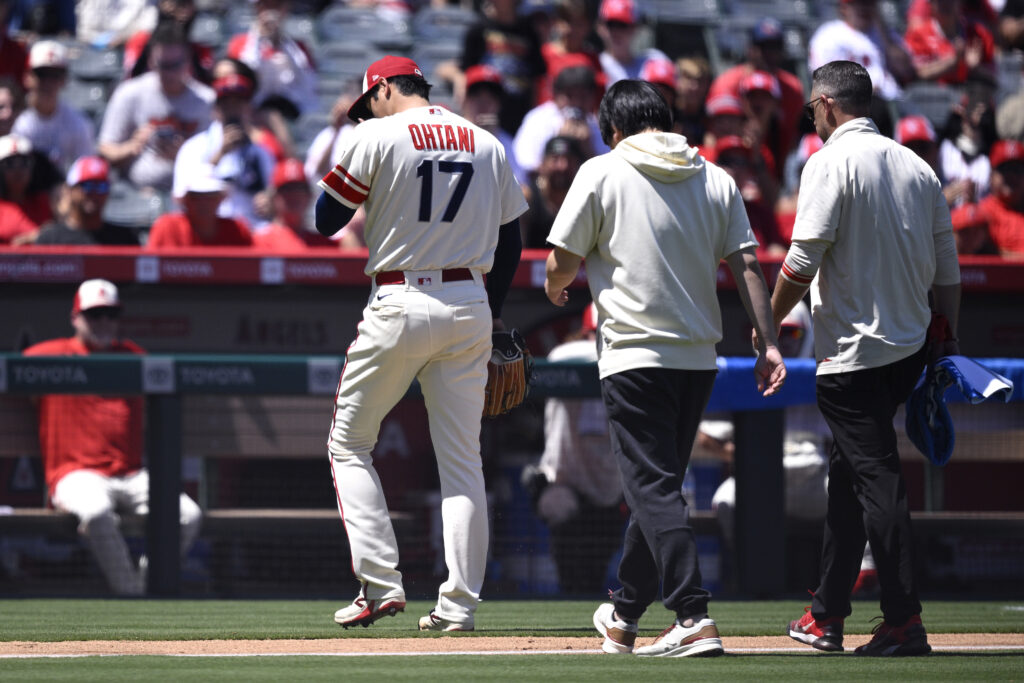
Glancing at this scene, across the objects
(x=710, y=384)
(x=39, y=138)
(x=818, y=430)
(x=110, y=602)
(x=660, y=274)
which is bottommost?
(x=110, y=602)

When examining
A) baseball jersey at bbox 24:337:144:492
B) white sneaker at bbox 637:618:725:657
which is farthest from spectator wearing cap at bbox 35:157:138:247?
white sneaker at bbox 637:618:725:657

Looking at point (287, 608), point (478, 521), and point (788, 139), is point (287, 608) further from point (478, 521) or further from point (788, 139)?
point (788, 139)

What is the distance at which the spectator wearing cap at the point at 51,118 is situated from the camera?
10297 millimetres

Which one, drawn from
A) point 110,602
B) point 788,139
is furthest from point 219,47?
point 110,602

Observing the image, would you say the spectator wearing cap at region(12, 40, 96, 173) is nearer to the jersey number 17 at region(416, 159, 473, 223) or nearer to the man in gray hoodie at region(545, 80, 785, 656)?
the jersey number 17 at region(416, 159, 473, 223)

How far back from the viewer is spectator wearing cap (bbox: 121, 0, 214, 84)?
36.3 ft

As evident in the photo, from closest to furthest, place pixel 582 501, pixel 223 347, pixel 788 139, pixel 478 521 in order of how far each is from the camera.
Result: pixel 478 521
pixel 582 501
pixel 223 347
pixel 788 139

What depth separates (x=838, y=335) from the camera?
4.80 m

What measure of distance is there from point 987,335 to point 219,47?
7.38 m

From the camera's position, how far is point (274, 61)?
11.8m

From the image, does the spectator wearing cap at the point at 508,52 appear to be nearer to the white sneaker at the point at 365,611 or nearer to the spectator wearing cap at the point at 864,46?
the spectator wearing cap at the point at 864,46

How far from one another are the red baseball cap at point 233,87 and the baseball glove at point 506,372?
549cm

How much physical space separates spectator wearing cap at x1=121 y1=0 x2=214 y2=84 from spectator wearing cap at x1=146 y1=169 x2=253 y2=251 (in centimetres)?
268

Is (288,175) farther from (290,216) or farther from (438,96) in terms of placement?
(438,96)
